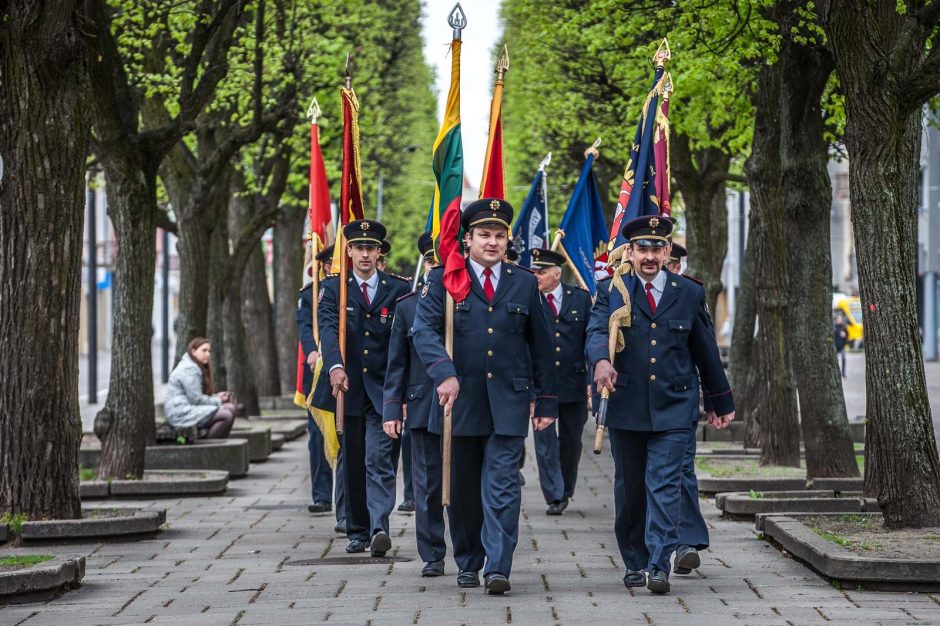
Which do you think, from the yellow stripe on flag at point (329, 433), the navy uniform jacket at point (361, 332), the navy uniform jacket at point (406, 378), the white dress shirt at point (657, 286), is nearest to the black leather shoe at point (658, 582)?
the white dress shirt at point (657, 286)

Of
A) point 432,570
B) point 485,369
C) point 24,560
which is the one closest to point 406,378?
point 485,369

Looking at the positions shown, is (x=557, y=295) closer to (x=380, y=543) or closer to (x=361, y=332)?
(x=361, y=332)

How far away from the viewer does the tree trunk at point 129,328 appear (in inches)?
605

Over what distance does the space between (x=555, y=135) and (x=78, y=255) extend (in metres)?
20.1

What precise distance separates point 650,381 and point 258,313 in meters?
20.0

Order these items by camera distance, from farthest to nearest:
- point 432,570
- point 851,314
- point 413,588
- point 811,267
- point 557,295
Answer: point 851,314 → point 557,295 → point 811,267 → point 432,570 → point 413,588

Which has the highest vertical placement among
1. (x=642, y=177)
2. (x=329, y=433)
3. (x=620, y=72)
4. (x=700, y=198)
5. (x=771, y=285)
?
(x=620, y=72)

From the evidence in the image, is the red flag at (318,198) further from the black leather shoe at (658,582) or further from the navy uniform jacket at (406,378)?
the black leather shoe at (658,582)

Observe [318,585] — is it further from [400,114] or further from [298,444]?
[400,114]

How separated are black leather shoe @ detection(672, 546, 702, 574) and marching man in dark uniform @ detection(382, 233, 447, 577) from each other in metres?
1.34

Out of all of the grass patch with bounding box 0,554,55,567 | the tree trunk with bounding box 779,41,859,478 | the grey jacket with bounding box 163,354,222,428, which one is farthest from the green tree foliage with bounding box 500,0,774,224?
the grass patch with bounding box 0,554,55,567

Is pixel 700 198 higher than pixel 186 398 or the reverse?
higher

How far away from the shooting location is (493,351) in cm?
941

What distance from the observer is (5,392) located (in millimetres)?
11672
